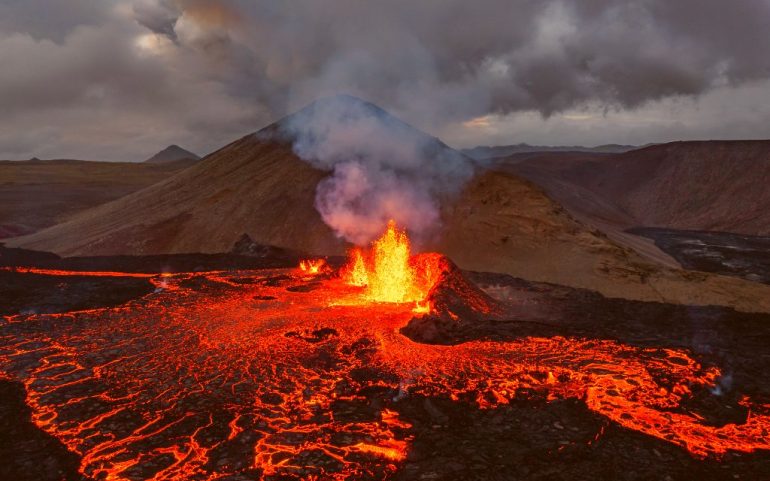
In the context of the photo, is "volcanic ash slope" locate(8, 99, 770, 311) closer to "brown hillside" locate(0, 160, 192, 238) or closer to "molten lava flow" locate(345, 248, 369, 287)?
"molten lava flow" locate(345, 248, 369, 287)

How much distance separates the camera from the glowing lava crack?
8.52 meters

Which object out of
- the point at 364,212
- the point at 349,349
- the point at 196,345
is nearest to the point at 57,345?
the point at 196,345

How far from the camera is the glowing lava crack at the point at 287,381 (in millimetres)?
8516

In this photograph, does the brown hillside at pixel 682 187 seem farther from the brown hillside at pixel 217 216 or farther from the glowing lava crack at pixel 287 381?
the glowing lava crack at pixel 287 381

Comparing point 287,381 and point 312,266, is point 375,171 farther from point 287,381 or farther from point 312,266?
point 287,381

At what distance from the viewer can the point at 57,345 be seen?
13859 mm

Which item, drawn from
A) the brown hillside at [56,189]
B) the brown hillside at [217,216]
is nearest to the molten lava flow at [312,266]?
the brown hillside at [217,216]

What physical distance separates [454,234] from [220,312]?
15.4 meters

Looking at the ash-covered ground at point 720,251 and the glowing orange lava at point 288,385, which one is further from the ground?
the ash-covered ground at point 720,251

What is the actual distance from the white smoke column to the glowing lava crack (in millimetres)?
13117

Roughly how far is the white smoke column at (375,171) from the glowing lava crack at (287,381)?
13117mm

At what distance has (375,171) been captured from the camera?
32.8 meters

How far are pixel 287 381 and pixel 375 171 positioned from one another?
23.1 meters

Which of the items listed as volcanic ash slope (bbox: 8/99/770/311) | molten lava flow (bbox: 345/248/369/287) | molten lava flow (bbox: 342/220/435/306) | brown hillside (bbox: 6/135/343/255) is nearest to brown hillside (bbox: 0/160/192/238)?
brown hillside (bbox: 6/135/343/255)
